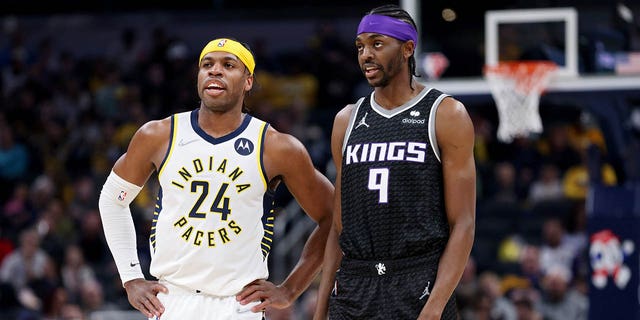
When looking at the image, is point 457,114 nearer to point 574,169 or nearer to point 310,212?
point 310,212

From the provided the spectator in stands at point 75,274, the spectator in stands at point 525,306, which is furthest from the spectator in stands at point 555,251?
the spectator in stands at point 75,274

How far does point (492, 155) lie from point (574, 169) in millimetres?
1441

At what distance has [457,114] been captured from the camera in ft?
18.3

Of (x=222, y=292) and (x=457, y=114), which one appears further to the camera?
(x=222, y=292)

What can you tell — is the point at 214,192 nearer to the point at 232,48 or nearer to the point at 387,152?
the point at 232,48

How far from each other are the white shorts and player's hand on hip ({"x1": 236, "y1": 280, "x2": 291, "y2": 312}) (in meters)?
0.04

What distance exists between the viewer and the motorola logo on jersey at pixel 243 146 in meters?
6.09

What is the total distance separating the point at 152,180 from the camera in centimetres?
1639

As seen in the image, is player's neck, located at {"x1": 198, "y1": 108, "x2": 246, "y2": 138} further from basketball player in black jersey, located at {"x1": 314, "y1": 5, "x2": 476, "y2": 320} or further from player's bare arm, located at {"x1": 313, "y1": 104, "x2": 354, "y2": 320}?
basketball player in black jersey, located at {"x1": 314, "y1": 5, "x2": 476, "y2": 320}

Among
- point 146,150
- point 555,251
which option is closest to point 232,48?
point 146,150

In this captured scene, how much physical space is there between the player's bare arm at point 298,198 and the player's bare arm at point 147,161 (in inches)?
18.6

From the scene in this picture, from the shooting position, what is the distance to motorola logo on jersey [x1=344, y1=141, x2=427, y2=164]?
560 cm

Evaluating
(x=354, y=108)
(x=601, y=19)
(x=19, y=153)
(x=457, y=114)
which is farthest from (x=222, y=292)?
(x=19, y=153)

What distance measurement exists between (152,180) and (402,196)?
1115cm
